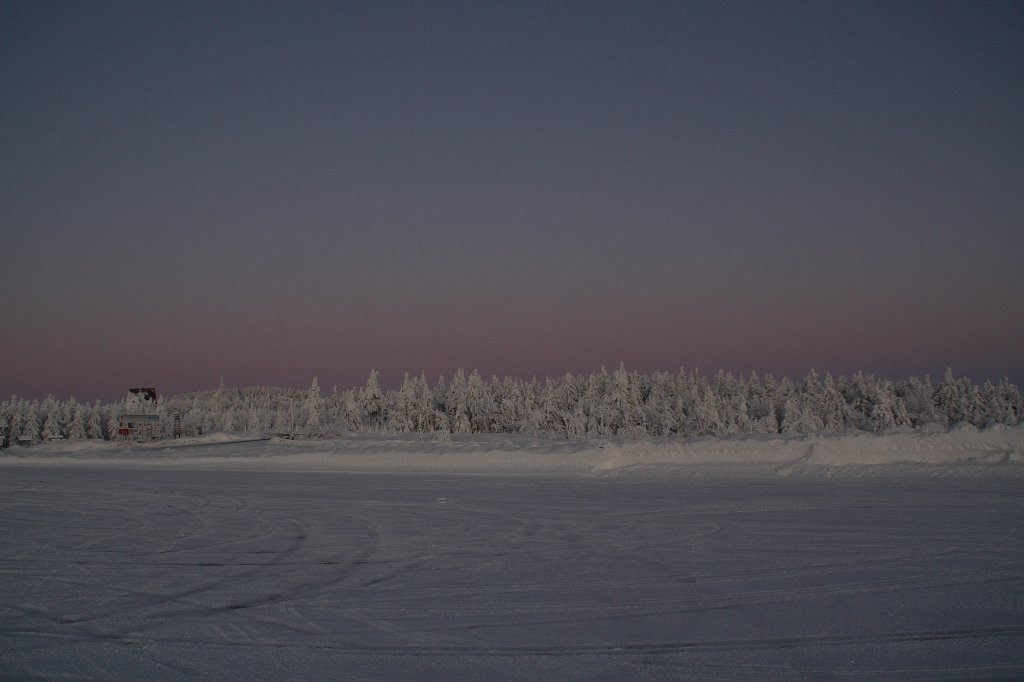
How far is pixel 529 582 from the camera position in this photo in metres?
8.15

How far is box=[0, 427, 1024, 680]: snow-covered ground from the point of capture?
18.6 feet

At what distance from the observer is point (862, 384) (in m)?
114

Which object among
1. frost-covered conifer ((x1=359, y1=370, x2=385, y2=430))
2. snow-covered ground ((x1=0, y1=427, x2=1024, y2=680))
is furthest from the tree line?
snow-covered ground ((x1=0, y1=427, x2=1024, y2=680))

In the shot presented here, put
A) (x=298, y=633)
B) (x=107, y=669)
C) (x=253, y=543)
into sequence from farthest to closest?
(x=253, y=543), (x=298, y=633), (x=107, y=669)

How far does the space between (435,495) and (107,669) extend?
11665 millimetres

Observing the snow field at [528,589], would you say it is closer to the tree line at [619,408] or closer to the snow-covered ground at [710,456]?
the snow-covered ground at [710,456]

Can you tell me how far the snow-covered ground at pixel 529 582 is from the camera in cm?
566

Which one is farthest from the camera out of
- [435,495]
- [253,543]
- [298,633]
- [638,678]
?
[435,495]

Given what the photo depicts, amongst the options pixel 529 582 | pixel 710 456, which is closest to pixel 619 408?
pixel 710 456

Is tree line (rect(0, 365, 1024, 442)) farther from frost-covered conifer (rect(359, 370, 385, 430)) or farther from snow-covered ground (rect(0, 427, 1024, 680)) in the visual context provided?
snow-covered ground (rect(0, 427, 1024, 680))

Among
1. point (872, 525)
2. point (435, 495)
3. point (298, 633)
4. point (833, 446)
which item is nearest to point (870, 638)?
point (298, 633)

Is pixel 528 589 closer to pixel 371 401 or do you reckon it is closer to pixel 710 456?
pixel 710 456

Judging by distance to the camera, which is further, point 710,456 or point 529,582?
point 710,456

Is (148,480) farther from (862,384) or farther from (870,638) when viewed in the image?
(862,384)
